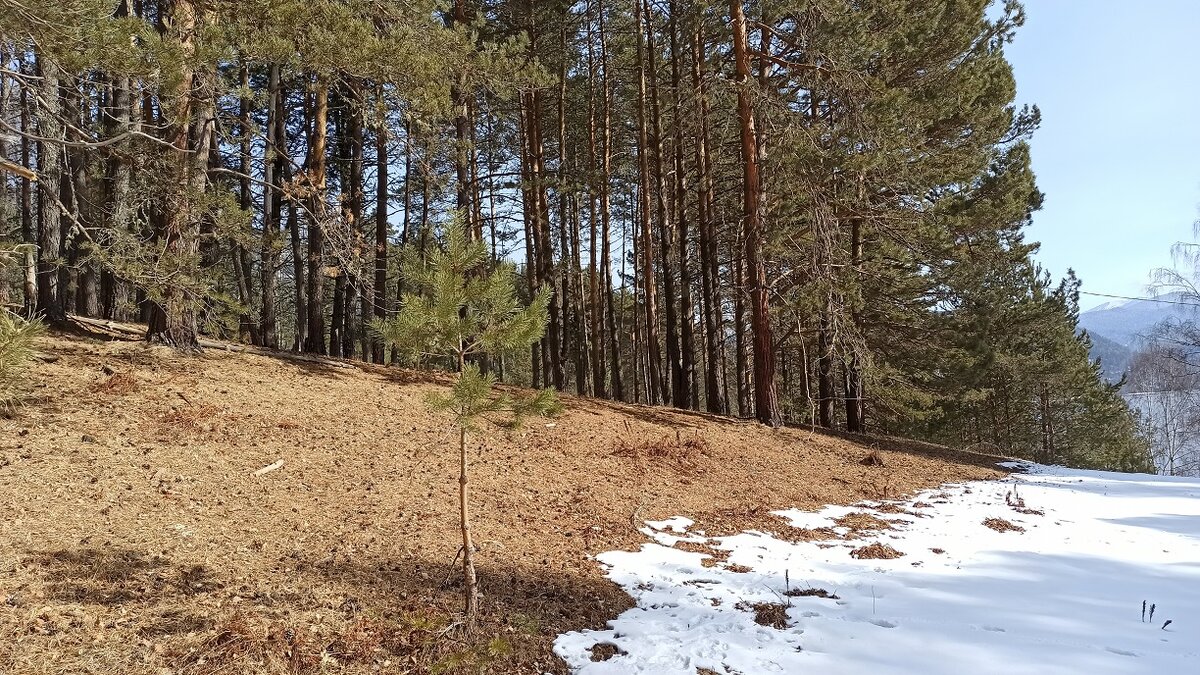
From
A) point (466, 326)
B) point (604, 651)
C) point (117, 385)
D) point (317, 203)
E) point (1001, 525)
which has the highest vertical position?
point (317, 203)

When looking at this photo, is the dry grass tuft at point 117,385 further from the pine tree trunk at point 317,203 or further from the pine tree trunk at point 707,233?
the pine tree trunk at point 707,233

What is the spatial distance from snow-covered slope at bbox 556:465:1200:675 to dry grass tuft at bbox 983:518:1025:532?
102 millimetres

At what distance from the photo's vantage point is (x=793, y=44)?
30.5ft

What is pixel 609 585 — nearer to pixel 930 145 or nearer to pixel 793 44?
pixel 793 44

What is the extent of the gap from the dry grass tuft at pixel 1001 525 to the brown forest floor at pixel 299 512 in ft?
3.98

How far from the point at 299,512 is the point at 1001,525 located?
680 cm

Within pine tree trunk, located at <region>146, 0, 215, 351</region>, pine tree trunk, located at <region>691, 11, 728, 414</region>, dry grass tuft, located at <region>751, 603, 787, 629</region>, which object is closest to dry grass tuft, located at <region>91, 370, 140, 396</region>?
pine tree trunk, located at <region>146, 0, 215, 351</region>

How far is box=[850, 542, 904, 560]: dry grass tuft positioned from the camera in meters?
4.88

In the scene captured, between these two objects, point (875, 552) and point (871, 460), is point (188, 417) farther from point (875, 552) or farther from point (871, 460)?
point (871, 460)

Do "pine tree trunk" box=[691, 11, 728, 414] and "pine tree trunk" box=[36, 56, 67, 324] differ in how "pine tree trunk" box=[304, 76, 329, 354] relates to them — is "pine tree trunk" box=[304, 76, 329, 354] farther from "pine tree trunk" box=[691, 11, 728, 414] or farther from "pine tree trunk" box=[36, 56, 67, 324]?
"pine tree trunk" box=[691, 11, 728, 414]

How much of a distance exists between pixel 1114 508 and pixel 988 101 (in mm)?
8689

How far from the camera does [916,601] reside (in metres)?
3.91

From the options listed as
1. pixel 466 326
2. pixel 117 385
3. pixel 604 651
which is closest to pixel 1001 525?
pixel 604 651

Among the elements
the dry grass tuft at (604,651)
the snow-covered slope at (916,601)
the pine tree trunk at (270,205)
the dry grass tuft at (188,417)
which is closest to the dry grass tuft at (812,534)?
the snow-covered slope at (916,601)
